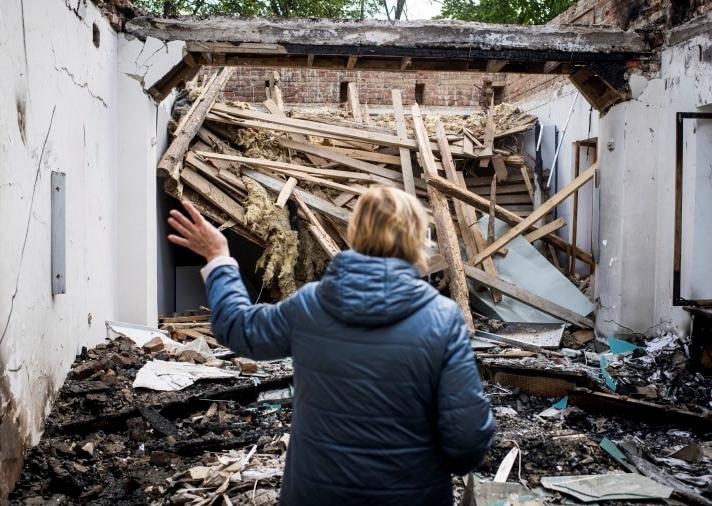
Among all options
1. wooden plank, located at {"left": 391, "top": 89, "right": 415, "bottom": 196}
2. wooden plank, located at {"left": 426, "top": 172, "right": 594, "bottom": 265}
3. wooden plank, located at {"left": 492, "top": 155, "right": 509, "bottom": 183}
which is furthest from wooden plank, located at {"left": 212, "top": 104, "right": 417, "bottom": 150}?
wooden plank, located at {"left": 492, "top": 155, "right": 509, "bottom": 183}

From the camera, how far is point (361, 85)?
14.3 metres

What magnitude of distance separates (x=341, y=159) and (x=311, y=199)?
1.13 meters

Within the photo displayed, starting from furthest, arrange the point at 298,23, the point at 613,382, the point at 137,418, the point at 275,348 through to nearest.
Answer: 1. the point at 298,23
2. the point at 613,382
3. the point at 137,418
4. the point at 275,348

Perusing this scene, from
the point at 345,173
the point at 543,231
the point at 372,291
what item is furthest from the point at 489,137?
the point at 372,291

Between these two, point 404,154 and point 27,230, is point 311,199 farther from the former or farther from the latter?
point 27,230

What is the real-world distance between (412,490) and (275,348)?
63 cm

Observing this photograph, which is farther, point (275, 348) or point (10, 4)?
point (10, 4)

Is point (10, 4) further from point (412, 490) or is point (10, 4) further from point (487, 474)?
point (487, 474)

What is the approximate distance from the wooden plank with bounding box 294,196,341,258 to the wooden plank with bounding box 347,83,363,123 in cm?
260

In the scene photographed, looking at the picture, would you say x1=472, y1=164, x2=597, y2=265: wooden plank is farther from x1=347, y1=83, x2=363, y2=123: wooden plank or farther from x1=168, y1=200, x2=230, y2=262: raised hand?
x1=168, y1=200, x2=230, y2=262: raised hand

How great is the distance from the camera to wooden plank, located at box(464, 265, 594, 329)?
9.41m

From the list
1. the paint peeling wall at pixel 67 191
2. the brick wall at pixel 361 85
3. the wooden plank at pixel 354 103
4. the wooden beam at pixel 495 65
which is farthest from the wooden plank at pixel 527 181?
the paint peeling wall at pixel 67 191

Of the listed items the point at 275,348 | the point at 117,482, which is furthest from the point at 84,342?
the point at 275,348

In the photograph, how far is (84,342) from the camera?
6.51 metres
